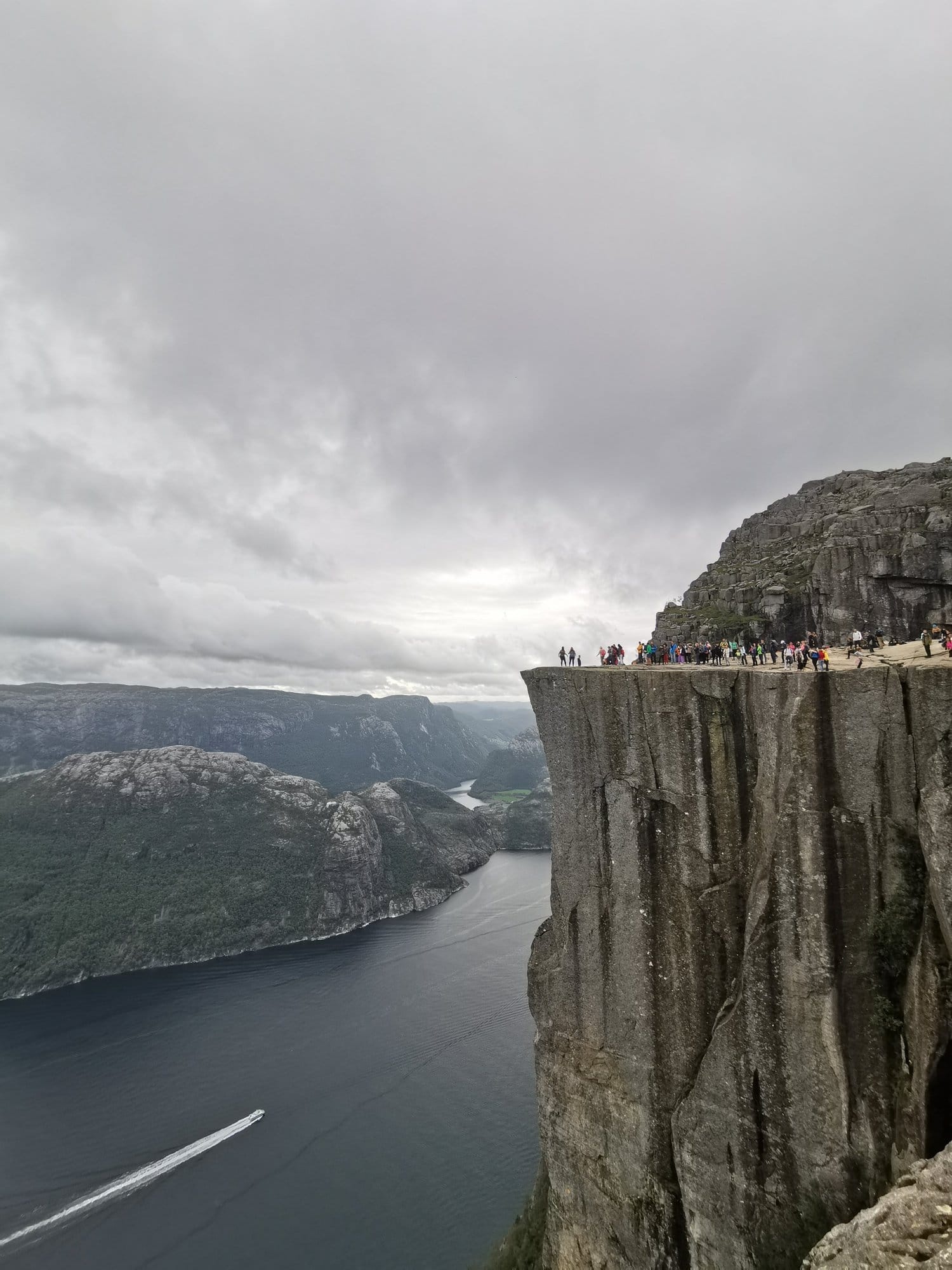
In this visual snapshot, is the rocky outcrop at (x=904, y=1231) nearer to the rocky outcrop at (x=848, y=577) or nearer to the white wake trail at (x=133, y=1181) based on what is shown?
the rocky outcrop at (x=848, y=577)

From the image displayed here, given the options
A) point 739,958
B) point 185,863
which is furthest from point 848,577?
point 185,863

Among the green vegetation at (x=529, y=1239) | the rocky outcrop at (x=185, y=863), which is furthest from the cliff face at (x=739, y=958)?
the rocky outcrop at (x=185, y=863)

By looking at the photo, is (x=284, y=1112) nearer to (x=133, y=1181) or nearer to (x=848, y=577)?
(x=133, y=1181)

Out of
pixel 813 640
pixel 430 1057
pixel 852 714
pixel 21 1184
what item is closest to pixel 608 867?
pixel 852 714

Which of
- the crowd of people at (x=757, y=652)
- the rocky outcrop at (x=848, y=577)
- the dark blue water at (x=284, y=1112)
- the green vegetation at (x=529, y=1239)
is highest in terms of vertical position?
the rocky outcrop at (x=848, y=577)

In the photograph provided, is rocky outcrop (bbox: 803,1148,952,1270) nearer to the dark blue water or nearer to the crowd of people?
the crowd of people

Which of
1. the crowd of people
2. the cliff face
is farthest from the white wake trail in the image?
the crowd of people

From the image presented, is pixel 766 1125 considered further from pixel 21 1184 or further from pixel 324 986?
pixel 324 986
